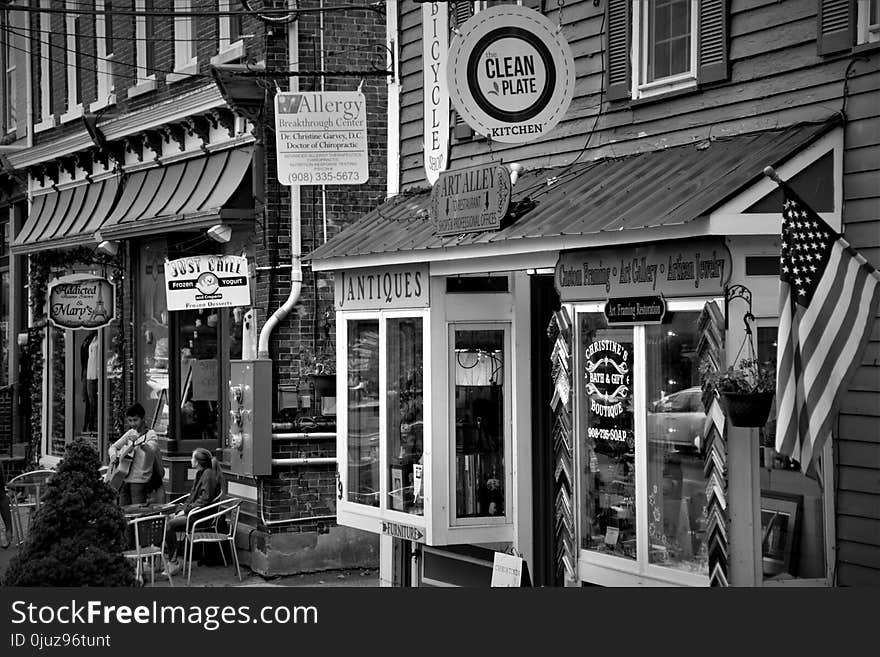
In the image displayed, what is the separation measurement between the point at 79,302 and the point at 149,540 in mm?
5737

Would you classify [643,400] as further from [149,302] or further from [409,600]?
[149,302]

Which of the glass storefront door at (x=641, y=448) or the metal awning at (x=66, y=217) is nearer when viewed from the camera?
the glass storefront door at (x=641, y=448)

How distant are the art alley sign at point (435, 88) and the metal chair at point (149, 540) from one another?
4687 millimetres

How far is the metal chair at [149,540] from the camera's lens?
1331 centimetres

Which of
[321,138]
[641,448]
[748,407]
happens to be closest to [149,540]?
[321,138]

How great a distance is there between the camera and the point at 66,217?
21.9 m

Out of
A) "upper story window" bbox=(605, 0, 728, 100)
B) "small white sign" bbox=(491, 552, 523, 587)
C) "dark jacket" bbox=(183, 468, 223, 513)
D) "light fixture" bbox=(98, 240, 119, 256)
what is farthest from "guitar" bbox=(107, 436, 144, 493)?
"upper story window" bbox=(605, 0, 728, 100)

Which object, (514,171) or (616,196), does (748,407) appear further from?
(514,171)

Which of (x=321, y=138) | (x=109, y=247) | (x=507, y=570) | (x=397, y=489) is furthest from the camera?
(x=109, y=247)

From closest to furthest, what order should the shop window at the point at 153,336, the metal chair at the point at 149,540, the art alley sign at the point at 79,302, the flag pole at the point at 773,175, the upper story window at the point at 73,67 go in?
the flag pole at the point at 773,175 → the metal chair at the point at 149,540 → the art alley sign at the point at 79,302 → the shop window at the point at 153,336 → the upper story window at the point at 73,67

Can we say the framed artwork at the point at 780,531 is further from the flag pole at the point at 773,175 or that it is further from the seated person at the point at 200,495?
the seated person at the point at 200,495

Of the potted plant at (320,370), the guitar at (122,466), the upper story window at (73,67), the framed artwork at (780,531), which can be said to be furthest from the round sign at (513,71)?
the upper story window at (73,67)

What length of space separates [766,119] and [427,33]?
4669 millimetres

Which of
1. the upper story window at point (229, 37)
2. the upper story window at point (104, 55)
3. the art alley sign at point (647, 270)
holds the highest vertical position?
the upper story window at point (104, 55)
